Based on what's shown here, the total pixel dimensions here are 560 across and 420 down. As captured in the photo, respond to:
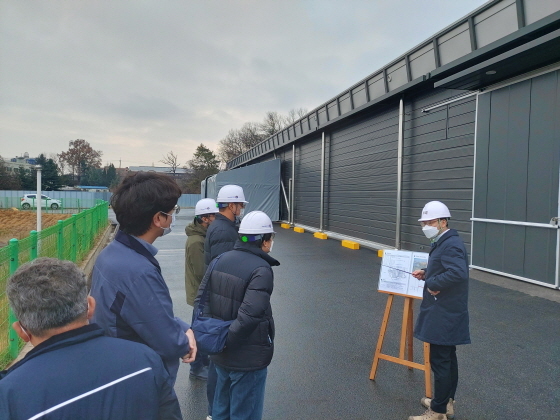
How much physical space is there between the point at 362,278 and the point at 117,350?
333 inches

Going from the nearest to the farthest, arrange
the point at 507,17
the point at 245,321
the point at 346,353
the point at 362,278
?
1. the point at 245,321
2. the point at 346,353
3. the point at 507,17
4. the point at 362,278

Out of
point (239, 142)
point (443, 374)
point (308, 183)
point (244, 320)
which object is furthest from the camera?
point (239, 142)

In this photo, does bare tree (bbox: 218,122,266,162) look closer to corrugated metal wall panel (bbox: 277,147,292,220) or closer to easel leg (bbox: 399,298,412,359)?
corrugated metal wall panel (bbox: 277,147,292,220)

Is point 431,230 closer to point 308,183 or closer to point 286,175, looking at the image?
point 308,183

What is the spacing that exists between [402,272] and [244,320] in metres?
2.19

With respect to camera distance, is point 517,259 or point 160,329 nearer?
point 160,329

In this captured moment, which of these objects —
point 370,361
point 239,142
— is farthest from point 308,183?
point 239,142

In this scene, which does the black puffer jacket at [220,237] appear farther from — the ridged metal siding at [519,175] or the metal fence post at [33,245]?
the ridged metal siding at [519,175]

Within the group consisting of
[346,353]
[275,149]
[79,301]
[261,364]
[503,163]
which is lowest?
[346,353]

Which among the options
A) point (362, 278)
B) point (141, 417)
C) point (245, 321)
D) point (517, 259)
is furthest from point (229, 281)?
point (517, 259)

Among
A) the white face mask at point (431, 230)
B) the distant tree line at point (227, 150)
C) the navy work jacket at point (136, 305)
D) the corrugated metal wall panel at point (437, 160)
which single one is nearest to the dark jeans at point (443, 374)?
the white face mask at point (431, 230)

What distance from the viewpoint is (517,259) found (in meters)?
8.43

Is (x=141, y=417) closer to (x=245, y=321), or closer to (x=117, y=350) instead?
(x=117, y=350)

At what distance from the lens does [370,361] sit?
477 cm
